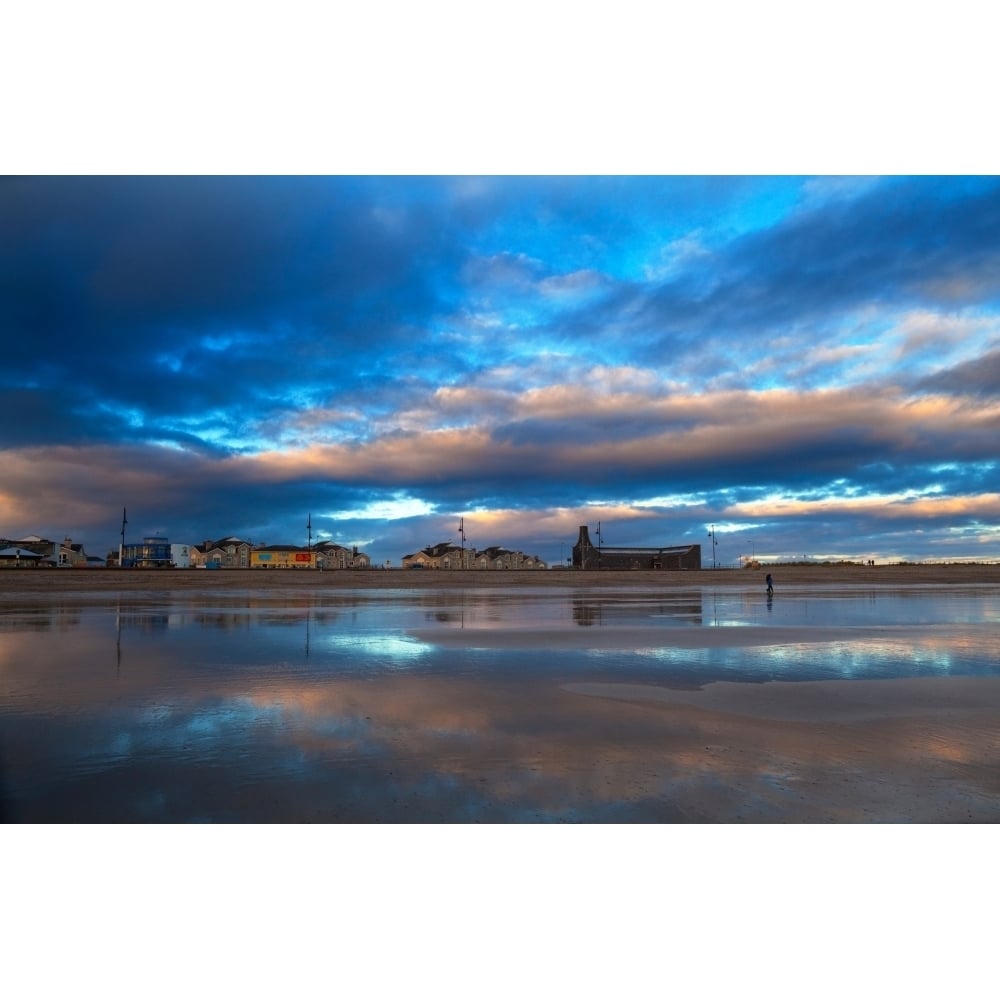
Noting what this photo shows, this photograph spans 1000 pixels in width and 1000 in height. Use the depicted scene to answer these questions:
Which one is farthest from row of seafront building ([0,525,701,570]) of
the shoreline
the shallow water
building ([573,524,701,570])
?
the shallow water

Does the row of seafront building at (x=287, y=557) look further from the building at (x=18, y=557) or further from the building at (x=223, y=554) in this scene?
the building at (x=18, y=557)

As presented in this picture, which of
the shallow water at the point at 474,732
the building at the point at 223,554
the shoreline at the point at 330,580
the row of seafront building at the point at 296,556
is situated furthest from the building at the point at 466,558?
the shallow water at the point at 474,732

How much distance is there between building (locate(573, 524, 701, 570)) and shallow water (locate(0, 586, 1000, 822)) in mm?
88983

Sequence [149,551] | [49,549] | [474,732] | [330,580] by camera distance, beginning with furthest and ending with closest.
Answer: [149,551], [49,549], [330,580], [474,732]

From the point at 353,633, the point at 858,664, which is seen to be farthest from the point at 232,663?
the point at 858,664

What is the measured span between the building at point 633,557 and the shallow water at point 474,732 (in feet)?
292

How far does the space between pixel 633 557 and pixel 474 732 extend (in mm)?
103074

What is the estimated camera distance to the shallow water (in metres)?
5.50

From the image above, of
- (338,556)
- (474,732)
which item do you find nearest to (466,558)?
(338,556)

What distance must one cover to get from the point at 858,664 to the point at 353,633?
12248 millimetres

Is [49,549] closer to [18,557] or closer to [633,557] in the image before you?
[18,557]

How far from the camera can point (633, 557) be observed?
107875mm

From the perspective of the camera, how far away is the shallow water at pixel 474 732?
217 inches

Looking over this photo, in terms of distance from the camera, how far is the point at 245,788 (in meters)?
5.81
